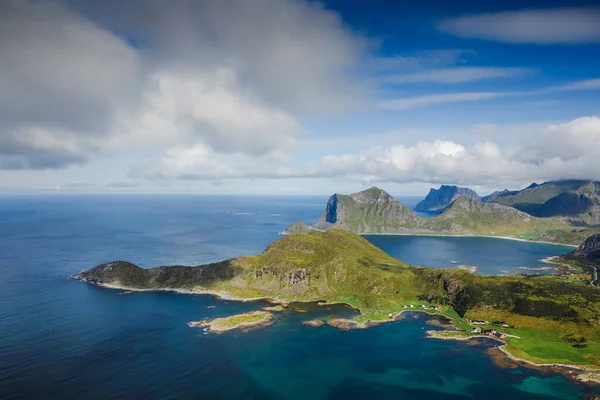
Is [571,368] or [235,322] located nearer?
[571,368]

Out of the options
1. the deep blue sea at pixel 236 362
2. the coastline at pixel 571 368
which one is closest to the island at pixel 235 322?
the deep blue sea at pixel 236 362

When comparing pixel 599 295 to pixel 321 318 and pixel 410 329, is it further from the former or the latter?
pixel 321 318

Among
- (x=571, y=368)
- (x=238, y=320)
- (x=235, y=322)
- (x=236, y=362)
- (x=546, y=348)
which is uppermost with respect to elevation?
(x=546, y=348)

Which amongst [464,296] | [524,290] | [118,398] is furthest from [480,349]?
[118,398]

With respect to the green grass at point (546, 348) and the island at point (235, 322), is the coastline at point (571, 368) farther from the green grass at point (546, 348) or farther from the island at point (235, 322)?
the island at point (235, 322)

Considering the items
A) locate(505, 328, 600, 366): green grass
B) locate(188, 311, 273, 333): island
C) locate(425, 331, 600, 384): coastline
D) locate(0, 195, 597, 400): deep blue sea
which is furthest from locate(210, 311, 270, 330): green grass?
locate(505, 328, 600, 366): green grass

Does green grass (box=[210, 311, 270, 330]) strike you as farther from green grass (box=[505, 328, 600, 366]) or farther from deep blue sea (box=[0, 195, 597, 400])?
green grass (box=[505, 328, 600, 366])

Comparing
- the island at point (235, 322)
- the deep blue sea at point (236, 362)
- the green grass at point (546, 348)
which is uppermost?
the green grass at point (546, 348)

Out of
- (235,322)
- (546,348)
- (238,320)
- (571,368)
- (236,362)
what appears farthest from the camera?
(238,320)

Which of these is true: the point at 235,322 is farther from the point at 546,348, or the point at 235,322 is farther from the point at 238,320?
the point at 546,348

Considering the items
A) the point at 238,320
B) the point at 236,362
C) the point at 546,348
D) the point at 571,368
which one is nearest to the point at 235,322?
the point at 238,320

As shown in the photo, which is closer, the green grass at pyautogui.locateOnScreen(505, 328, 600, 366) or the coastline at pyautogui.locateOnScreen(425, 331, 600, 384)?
the coastline at pyautogui.locateOnScreen(425, 331, 600, 384)
